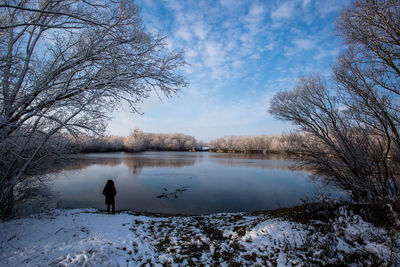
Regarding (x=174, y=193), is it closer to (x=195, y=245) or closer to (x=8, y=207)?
(x=8, y=207)

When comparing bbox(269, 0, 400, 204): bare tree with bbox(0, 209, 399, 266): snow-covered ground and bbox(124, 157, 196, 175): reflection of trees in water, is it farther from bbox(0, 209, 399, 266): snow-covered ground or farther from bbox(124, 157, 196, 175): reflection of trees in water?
bbox(124, 157, 196, 175): reflection of trees in water

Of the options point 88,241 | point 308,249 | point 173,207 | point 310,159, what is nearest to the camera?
point 308,249

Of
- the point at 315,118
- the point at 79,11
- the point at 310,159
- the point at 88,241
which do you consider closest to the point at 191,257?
the point at 88,241

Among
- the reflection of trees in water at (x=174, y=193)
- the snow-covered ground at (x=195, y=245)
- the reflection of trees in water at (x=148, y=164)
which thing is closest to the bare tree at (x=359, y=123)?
the snow-covered ground at (x=195, y=245)

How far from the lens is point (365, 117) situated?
7059mm

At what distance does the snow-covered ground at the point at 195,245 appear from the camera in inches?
156

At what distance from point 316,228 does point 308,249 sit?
962 millimetres

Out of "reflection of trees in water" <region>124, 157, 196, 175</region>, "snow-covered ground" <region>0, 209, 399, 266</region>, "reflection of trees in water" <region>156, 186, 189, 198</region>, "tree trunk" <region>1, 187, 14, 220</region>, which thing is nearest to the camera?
"snow-covered ground" <region>0, 209, 399, 266</region>

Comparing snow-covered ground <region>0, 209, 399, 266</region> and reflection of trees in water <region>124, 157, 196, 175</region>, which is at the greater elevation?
snow-covered ground <region>0, 209, 399, 266</region>

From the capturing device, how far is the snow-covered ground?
13.0 ft

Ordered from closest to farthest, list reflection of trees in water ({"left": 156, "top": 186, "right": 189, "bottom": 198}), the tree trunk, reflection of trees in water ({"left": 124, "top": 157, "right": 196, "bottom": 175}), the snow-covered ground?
the snow-covered ground < the tree trunk < reflection of trees in water ({"left": 156, "top": 186, "right": 189, "bottom": 198}) < reflection of trees in water ({"left": 124, "top": 157, "right": 196, "bottom": 175})

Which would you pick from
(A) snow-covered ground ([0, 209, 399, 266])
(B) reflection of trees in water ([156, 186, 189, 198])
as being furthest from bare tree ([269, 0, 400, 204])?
(B) reflection of trees in water ([156, 186, 189, 198])

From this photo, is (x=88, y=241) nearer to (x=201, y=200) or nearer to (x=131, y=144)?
(x=201, y=200)

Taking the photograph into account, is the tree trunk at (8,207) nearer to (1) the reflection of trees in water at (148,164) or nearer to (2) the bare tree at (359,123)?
(2) the bare tree at (359,123)
